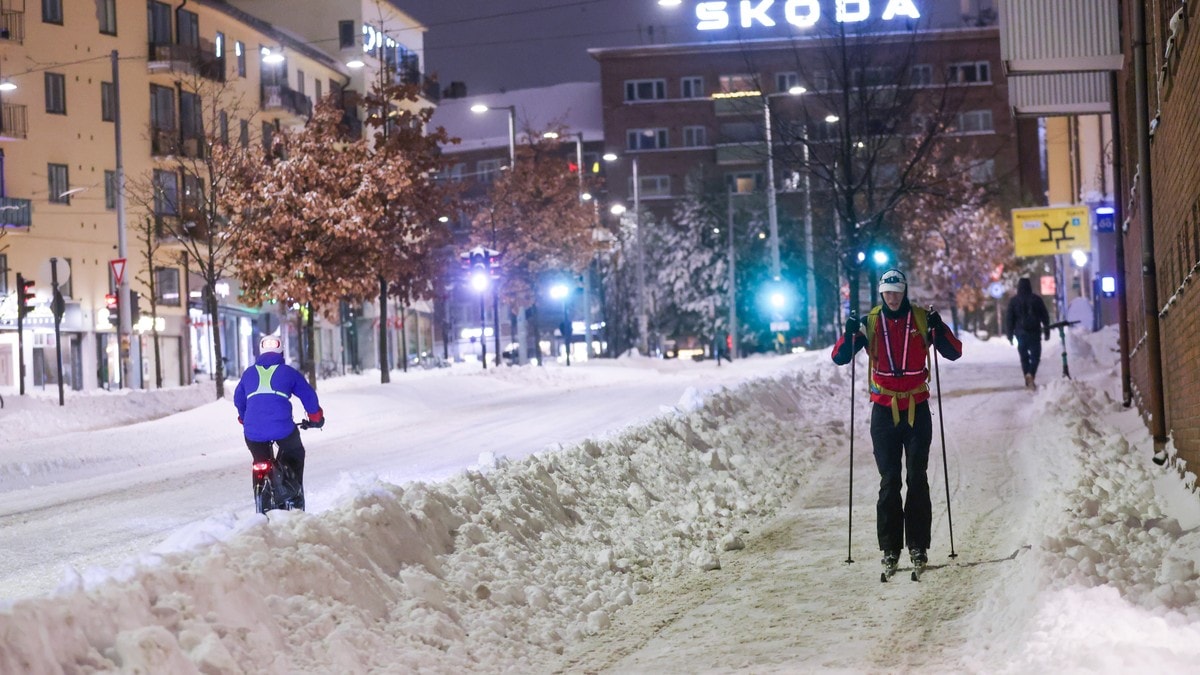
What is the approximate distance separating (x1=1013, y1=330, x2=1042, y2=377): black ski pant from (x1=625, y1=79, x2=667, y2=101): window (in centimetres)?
7889

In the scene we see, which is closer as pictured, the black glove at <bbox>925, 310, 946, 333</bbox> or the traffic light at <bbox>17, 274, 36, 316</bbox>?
the black glove at <bbox>925, 310, 946, 333</bbox>

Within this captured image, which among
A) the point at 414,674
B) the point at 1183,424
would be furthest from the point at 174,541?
the point at 1183,424

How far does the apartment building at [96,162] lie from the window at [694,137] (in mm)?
45972

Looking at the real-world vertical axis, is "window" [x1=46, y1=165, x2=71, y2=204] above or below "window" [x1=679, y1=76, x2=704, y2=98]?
below

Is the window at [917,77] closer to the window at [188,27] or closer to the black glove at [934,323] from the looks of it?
the black glove at [934,323]

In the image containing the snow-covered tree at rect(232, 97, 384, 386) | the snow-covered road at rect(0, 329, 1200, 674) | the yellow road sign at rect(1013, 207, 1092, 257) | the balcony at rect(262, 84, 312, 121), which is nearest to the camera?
the snow-covered road at rect(0, 329, 1200, 674)

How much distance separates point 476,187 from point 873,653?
98.6 meters

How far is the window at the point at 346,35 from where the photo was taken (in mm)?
78875

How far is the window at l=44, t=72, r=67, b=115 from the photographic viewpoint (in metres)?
51.6

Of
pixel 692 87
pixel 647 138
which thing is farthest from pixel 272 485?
pixel 647 138

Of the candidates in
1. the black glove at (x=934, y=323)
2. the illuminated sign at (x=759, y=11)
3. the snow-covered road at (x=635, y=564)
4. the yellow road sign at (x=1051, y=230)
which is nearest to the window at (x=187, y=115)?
the illuminated sign at (x=759, y=11)

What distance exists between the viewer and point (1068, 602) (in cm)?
727

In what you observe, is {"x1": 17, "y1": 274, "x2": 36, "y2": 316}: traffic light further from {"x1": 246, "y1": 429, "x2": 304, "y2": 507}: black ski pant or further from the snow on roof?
the snow on roof

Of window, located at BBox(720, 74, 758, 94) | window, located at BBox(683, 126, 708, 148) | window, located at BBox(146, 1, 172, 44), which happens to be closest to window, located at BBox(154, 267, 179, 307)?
window, located at BBox(146, 1, 172, 44)
